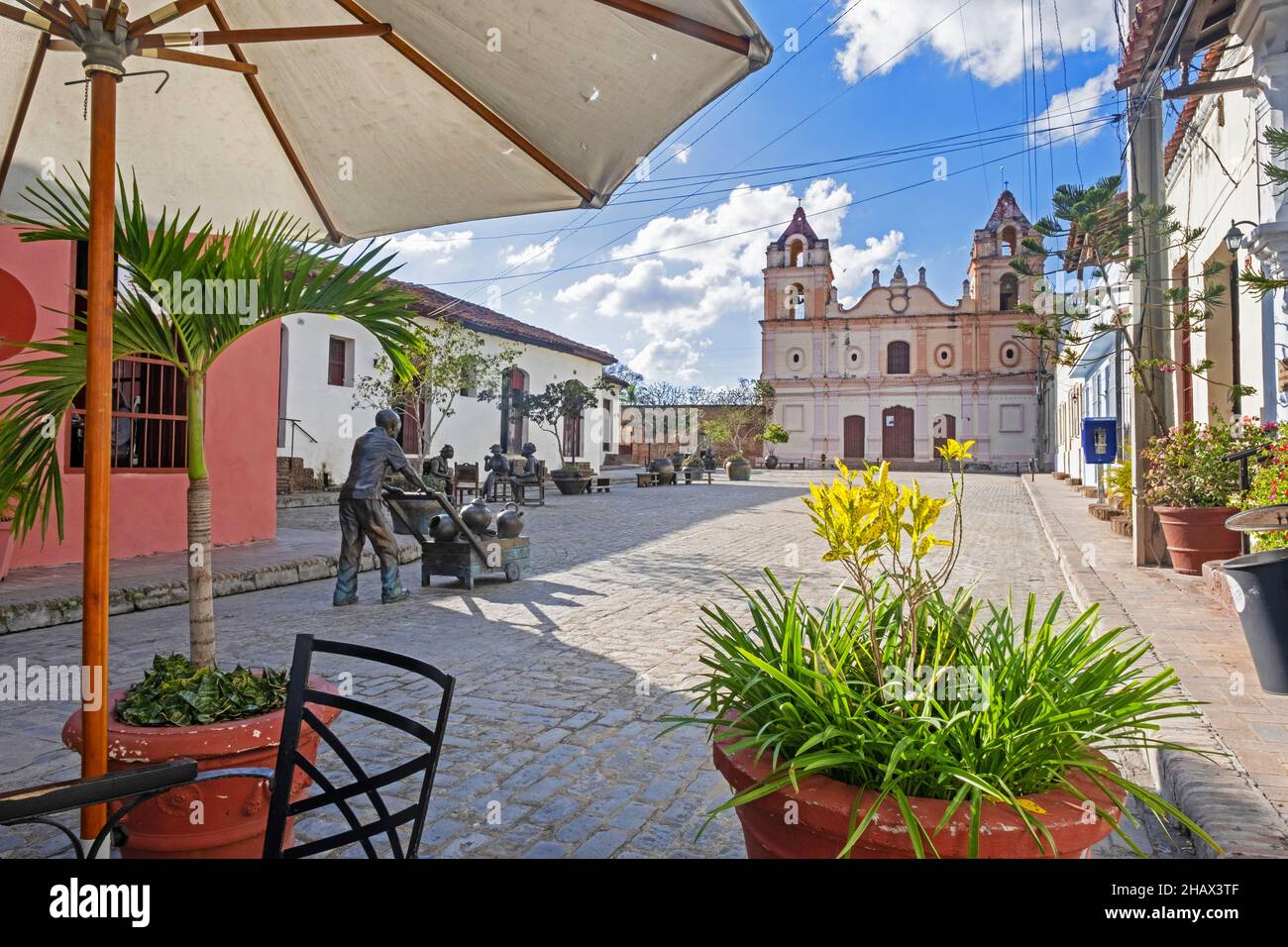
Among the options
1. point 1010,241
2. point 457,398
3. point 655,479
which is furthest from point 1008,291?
point 457,398

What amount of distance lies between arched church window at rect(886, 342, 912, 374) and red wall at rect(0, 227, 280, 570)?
3837cm

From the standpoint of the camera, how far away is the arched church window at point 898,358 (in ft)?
144

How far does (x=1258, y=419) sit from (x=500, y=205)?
7.03 meters

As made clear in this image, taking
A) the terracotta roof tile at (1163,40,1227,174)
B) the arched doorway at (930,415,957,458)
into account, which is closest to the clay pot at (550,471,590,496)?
the terracotta roof tile at (1163,40,1227,174)

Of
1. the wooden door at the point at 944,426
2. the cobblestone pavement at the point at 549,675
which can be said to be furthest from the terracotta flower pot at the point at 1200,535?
the wooden door at the point at 944,426

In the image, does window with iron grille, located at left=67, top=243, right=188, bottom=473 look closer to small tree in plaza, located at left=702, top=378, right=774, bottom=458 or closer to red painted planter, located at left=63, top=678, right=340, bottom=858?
red painted planter, located at left=63, top=678, right=340, bottom=858

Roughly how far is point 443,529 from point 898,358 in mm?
39778

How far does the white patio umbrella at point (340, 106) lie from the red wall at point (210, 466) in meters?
5.22

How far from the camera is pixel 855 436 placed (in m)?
44.1

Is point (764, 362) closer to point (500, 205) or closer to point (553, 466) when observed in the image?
point (553, 466)

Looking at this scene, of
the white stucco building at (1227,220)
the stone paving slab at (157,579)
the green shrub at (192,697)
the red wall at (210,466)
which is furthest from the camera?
the red wall at (210,466)

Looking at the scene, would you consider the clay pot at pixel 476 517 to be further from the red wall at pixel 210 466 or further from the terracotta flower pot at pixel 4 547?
the terracotta flower pot at pixel 4 547

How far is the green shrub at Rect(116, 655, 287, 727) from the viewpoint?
2.34m
